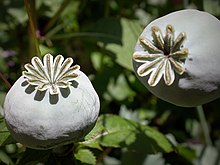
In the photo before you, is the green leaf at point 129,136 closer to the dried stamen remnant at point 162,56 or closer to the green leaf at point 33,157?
the green leaf at point 33,157

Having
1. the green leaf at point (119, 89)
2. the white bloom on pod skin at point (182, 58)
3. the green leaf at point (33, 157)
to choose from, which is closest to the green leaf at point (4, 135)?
the green leaf at point (33, 157)

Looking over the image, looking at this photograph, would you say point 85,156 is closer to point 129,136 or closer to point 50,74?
point 129,136

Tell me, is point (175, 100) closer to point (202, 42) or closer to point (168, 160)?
point (202, 42)

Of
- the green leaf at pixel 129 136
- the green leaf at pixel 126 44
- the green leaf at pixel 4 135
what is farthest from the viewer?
the green leaf at pixel 126 44

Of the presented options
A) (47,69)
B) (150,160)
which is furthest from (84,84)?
(150,160)

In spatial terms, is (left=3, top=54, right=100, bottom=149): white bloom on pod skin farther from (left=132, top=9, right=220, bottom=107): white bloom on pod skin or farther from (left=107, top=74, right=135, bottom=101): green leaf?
(left=107, top=74, right=135, bottom=101): green leaf

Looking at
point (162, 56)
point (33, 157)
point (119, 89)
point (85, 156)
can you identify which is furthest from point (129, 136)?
point (119, 89)

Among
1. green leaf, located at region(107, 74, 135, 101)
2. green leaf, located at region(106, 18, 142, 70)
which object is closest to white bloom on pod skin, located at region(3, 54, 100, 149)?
green leaf, located at region(106, 18, 142, 70)
